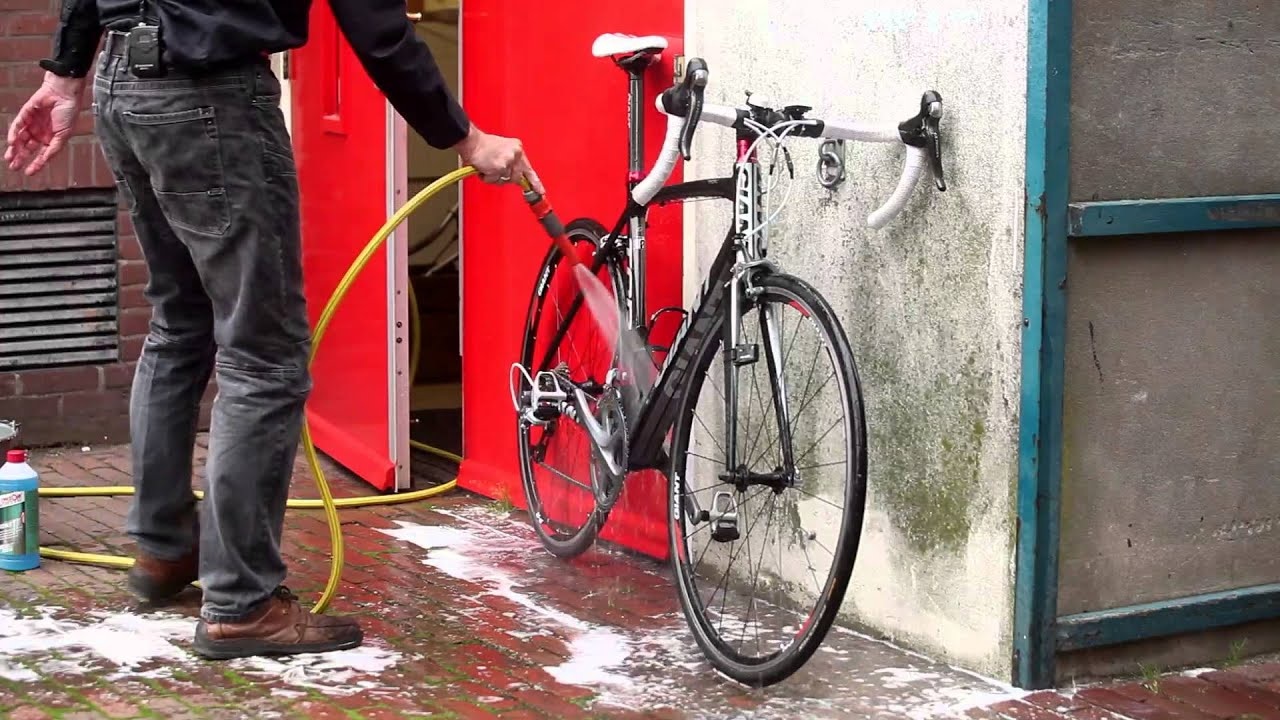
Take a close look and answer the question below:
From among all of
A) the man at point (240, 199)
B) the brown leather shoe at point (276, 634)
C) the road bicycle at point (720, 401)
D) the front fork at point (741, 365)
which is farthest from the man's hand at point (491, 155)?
the brown leather shoe at point (276, 634)

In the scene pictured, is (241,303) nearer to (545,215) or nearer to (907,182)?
(545,215)

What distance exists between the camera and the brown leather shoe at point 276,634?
459cm

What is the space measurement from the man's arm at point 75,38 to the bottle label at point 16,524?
1275mm

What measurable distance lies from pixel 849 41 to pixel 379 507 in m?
2.55

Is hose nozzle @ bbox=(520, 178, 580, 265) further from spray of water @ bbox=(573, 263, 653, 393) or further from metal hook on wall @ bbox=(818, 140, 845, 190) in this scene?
metal hook on wall @ bbox=(818, 140, 845, 190)

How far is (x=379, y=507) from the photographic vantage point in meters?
6.40

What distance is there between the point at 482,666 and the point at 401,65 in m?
1.45

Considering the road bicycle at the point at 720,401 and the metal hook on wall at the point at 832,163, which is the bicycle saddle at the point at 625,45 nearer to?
the road bicycle at the point at 720,401

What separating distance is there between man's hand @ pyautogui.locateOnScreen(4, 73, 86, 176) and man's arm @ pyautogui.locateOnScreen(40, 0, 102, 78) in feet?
0.11

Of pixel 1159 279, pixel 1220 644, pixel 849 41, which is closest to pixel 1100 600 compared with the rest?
pixel 1220 644

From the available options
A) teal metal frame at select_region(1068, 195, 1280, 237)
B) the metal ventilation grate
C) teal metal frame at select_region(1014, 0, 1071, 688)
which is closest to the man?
teal metal frame at select_region(1014, 0, 1071, 688)

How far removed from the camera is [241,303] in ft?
14.6

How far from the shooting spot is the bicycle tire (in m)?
5.39

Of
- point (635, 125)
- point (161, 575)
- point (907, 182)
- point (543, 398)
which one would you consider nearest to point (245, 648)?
point (161, 575)
